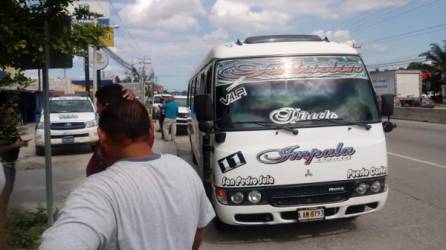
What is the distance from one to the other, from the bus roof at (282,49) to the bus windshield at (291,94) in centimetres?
8

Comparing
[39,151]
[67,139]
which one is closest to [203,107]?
[67,139]

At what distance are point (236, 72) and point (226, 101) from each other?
0.39 meters

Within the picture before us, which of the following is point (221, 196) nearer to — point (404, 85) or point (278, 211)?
point (278, 211)

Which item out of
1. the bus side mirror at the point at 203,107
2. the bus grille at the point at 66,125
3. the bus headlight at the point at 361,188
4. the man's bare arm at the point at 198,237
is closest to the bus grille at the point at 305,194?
the bus headlight at the point at 361,188

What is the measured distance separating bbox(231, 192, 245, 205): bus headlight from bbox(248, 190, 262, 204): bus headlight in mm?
80

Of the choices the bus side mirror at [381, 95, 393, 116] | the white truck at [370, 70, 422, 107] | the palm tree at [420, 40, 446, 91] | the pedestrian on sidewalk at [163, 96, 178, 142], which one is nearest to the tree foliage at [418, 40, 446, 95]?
the palm tree at [420, 40, 446, 91]

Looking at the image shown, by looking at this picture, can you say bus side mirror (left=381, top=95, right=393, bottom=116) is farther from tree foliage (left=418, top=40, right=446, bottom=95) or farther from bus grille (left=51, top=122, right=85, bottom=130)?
tree foliage (left=418, top=40, right=446, bottom=95)

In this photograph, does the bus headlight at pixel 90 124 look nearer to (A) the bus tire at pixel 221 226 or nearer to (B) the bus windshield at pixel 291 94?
(A) the bus tire at pixel 221 226

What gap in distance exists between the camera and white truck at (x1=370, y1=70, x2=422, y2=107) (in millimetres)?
48406

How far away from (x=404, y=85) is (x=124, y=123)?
50.4m

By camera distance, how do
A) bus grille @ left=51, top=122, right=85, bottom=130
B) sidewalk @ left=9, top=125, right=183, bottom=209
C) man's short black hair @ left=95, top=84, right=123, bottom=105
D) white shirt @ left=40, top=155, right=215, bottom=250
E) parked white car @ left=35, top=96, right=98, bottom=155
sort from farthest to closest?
bus grille @ left=51, top=122, right=85, bottom=130, parked white car @ left=35, top=96, right=98, bottom=155, sidewalk @ left=9, top=125, right=183, bottom=209, man's short black hair @ left=95, top=84, right=123, bottom=105, white shirt @ left=40, top=155, right=215, bottom=250

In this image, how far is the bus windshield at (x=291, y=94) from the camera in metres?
5.97

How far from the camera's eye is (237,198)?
5.61m

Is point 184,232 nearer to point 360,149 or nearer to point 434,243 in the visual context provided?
point 360,149
